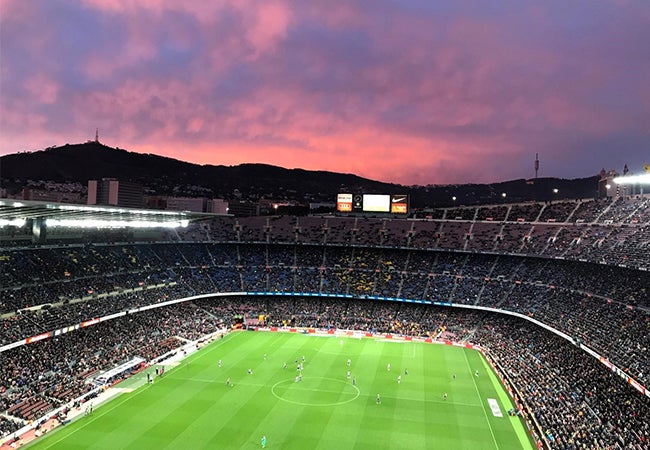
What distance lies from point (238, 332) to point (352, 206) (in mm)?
24603

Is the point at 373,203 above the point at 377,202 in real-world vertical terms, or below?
below

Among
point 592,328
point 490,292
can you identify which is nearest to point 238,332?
point 490,292

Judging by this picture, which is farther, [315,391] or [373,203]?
[373,203]

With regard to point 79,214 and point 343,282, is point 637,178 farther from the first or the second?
point 79,214

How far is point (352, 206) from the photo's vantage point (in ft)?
234

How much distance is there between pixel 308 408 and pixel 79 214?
102 ft

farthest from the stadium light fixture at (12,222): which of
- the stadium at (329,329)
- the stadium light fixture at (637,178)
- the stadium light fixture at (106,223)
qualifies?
the stadium light fixture at (637,178)

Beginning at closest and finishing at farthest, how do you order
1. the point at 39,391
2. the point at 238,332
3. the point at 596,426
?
the point at 596,426 < the point at 39,391 < the point at 238,332

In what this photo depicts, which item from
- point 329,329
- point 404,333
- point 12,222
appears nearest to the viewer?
point 12,222

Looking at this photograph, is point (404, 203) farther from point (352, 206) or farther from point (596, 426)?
point (596, 426)

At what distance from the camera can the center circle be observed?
3891cm

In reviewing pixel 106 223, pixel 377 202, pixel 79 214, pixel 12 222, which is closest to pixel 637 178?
pixel 377 202

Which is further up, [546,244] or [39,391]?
[546,244]

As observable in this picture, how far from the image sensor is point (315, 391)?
41219 millimetres
